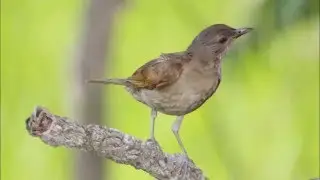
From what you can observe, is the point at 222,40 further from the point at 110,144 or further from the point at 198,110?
the point at 198,110

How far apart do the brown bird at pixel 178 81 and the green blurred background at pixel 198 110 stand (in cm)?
56

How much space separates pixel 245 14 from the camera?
1590 millimetres

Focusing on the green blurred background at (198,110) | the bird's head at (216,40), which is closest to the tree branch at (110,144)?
the bird's head at (216,40)

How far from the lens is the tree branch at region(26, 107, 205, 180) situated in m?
0.79

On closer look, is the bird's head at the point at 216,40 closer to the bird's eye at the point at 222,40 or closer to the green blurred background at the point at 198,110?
the bird's eye at the point at 222,40

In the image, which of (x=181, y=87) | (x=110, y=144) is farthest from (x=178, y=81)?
(x=110, y=144)

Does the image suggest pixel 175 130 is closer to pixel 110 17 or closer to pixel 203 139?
pixel 110 17

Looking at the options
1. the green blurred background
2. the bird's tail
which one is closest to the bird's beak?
the bird's tail

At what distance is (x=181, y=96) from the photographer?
0.92m

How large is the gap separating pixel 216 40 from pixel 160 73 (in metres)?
0.09

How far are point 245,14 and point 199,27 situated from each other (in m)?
0.15

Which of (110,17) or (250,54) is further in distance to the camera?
(250,54)

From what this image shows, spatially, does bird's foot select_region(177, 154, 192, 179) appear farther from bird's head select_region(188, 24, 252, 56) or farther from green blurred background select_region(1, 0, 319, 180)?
green blurred background select_region(1, 0, 319, 180)

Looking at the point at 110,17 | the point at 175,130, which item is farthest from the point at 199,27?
the point at 175,130
